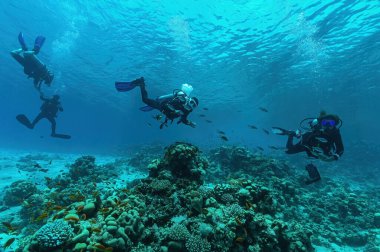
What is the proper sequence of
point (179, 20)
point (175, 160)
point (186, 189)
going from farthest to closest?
point (179, 20), point (175, 160), point (186, 189)

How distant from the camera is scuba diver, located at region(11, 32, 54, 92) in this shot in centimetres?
1262

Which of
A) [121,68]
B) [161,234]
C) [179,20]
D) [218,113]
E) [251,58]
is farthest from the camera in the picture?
[218,113]

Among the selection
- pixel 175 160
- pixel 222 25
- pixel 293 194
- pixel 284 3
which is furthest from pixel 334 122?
pixel 222 25

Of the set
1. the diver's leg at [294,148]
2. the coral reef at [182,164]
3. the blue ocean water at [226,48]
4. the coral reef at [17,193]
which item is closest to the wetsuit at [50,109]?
the blue ocean water at [226,48]

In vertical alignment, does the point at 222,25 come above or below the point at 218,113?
below

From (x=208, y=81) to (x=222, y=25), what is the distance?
15.2 metres

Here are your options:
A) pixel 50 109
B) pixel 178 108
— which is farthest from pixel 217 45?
pixel 178 108

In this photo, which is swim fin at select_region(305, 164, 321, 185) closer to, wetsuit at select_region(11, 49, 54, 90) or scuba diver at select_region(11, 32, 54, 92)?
scuba diver at select_region(11, 32, 54, 92)

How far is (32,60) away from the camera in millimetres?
13523

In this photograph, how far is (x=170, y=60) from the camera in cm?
3030

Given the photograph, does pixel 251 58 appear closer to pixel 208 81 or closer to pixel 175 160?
pixel 208 81

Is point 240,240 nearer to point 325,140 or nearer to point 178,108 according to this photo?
point 325,140

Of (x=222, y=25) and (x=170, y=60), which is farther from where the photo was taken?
(x=170, y=60)

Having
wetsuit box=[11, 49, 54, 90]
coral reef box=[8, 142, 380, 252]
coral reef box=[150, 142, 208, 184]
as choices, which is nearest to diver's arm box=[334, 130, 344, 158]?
coral reef box=[8, 142, 380, 252]
